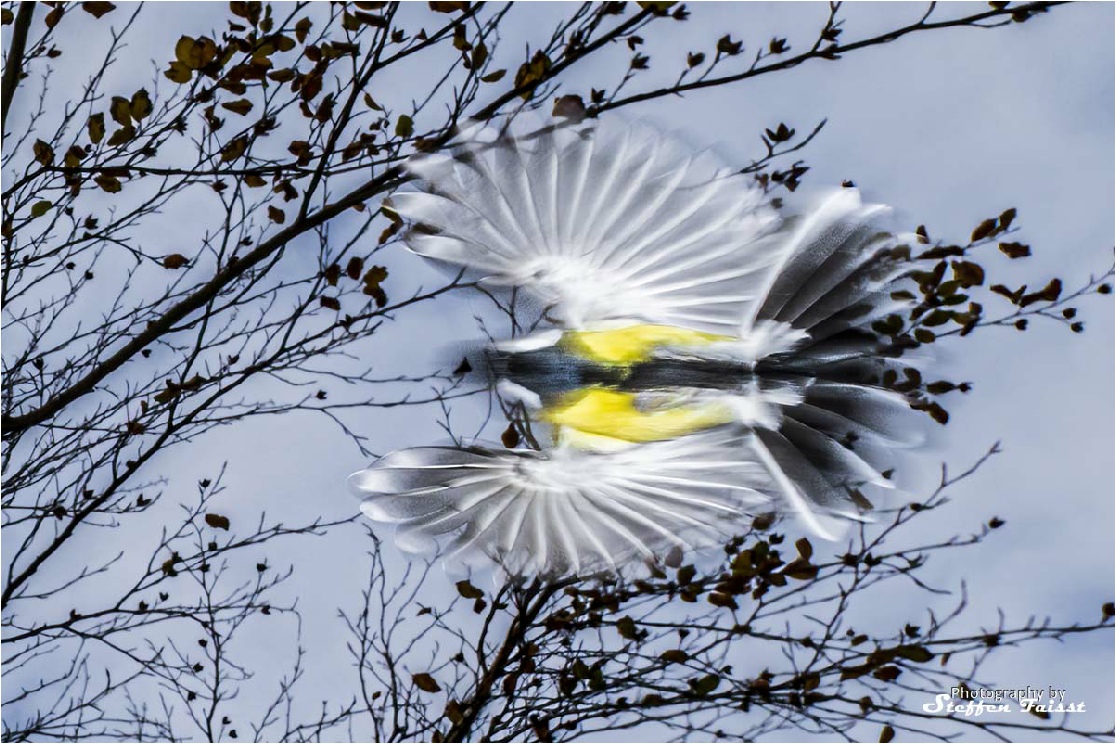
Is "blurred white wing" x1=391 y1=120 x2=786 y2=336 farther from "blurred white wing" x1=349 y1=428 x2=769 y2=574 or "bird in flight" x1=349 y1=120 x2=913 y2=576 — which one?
"blurred white wing" x1=349 y1=428 x2=769 y2=574

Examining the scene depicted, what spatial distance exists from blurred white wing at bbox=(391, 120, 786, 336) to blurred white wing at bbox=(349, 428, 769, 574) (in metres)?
0.50

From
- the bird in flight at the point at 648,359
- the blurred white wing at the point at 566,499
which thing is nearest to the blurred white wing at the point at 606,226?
the bird in flight at the point at 648,359

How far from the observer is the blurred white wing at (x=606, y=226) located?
10.1ft

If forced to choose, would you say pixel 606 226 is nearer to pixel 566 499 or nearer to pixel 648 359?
pixel 648 359

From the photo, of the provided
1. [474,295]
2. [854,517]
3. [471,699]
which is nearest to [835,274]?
[854,517]

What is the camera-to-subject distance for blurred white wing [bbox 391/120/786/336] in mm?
3074

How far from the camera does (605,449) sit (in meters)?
3.17

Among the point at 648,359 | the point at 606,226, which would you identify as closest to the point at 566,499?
the point at 648,359

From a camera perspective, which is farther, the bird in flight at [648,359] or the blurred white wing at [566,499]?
the blurred white wing at [566,499]

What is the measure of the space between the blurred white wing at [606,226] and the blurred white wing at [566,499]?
50 cm

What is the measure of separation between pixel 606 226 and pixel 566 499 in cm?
102

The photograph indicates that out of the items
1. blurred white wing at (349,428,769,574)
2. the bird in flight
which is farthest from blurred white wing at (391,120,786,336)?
blurred white wing at (349,428,769,574)

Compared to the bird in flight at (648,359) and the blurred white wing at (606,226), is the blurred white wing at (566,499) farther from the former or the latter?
the blurred white wing at (606,226)

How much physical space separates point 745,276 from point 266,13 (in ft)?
6.17
